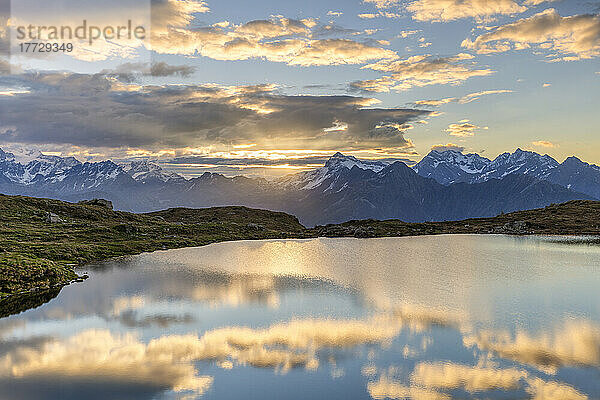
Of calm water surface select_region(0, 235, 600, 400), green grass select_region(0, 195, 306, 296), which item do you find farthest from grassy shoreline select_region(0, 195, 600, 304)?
calm water surface select_region(0, 235, 600, 400)

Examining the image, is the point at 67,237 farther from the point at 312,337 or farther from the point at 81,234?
the point at 312,337

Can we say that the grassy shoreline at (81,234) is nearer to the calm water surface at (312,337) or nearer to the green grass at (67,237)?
the green grass at (67,237)

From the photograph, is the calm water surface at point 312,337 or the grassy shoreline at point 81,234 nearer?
the calm water surface at point 312,337

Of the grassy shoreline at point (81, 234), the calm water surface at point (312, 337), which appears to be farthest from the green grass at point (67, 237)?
the calm water surface at point (312, 337)

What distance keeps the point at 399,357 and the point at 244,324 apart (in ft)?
61.9

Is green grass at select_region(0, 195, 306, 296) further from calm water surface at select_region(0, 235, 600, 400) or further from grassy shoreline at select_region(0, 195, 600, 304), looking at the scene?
calm water surface at select_region(0, 235, 600, 400)

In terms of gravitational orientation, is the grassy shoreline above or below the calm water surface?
above

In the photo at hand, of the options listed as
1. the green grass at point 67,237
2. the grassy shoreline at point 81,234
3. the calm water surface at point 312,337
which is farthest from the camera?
the green grass at point 67,237

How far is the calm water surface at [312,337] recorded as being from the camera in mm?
32375

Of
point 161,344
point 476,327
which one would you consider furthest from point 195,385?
point 476,327

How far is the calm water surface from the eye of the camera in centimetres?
3238

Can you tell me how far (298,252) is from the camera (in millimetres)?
124062

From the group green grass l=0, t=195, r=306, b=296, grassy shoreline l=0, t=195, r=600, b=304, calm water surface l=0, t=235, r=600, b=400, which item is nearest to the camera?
calm water surface l=0, t=235, r=600, b=400

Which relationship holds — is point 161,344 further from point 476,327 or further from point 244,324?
point 476,327
